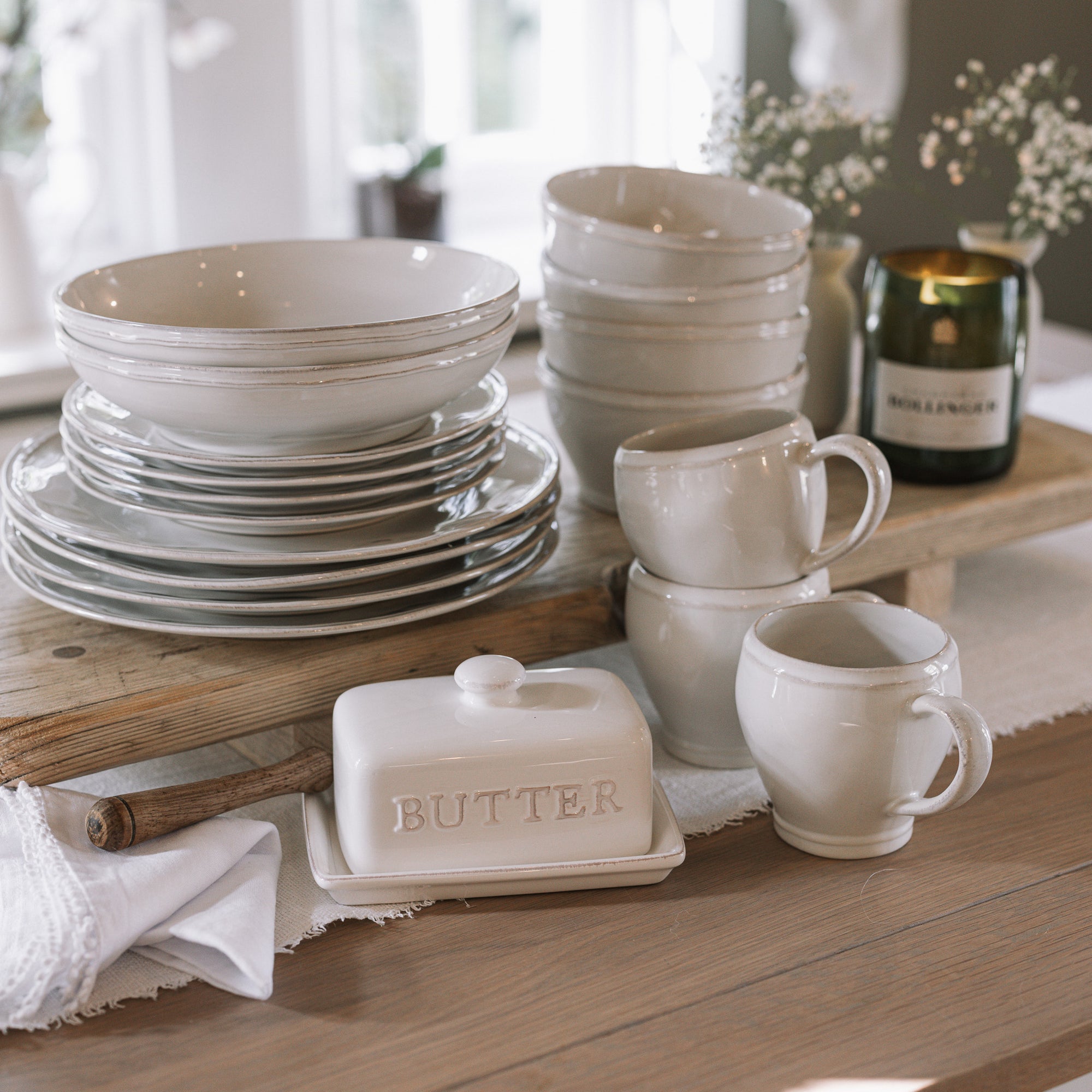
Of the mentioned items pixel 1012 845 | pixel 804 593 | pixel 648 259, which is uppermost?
pixel 648 259

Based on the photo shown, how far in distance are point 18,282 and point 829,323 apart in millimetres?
1562

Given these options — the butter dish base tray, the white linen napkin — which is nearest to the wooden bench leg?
the butter dish base tray

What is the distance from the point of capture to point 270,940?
1.90 feet

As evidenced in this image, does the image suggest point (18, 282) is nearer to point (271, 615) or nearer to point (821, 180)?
point (821, 180)

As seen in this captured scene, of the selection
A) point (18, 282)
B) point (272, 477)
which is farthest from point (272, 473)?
point (18, 282)

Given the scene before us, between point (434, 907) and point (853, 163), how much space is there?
69 cm

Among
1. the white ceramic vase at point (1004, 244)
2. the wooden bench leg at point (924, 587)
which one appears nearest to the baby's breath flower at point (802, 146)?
the white ceramic vase at point (1004, 244)

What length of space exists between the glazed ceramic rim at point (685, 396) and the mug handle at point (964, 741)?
0.96ft

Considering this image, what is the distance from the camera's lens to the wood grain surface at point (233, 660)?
2.13ft

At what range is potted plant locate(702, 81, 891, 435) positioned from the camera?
3.40ft

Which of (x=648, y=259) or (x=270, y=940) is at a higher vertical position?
(x=648, y=259)

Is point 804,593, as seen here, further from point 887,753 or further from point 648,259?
point 648,259

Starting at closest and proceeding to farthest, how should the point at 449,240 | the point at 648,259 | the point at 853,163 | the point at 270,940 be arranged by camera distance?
the point at 270,940, the point at 648,259, the point at 853,163, the point at 449,240

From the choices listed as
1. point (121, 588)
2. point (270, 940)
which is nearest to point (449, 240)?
point (121, 588)
